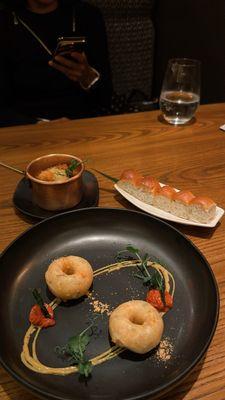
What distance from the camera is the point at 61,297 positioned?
2.35 ft

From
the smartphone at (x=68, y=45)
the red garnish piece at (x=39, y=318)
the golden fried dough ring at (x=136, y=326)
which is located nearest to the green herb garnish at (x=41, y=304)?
the red garnish piece at (x=39, y=318)

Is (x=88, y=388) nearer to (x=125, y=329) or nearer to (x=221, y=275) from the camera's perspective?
(x=125, y=329)

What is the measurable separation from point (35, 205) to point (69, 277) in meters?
0.33

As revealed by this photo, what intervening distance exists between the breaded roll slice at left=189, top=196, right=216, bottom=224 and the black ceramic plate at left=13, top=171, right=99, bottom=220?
275 millimetres

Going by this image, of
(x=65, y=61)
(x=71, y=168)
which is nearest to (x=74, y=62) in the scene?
(x=65, y=61)

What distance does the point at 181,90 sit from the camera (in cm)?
146

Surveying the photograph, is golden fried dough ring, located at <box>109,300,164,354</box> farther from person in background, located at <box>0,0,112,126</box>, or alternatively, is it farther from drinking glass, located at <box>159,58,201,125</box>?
person in background, located at <box>0,0,112,126</box>

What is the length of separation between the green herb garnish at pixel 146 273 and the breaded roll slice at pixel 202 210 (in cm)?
19

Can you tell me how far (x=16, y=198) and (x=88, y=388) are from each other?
59 centimetres

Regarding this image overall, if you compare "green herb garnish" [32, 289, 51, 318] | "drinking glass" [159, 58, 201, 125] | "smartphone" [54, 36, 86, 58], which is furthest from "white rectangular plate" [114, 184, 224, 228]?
"smartphone" [54, 36, 86, 58]

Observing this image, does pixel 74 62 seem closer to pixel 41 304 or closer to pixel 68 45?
pixel 68 45

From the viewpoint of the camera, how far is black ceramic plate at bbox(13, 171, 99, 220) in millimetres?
946

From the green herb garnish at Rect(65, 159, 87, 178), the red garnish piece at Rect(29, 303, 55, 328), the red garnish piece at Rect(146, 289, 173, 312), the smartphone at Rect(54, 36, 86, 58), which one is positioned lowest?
the red garnish piece at Rect(29, 303, 55, 328)

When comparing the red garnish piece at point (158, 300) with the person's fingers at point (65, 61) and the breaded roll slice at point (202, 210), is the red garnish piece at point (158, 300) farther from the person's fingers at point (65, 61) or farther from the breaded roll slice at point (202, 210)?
the person's fingers at point (65, 61)
